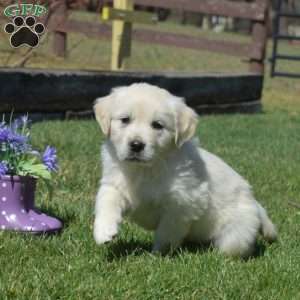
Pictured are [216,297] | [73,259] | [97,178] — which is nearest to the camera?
[216,297]

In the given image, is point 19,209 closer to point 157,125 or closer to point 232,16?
point 157,125

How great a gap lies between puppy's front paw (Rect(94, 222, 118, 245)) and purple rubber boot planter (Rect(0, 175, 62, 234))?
626 millimetres

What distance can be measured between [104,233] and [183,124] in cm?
74

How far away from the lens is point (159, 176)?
3783 millimetres

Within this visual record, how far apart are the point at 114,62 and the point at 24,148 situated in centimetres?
779

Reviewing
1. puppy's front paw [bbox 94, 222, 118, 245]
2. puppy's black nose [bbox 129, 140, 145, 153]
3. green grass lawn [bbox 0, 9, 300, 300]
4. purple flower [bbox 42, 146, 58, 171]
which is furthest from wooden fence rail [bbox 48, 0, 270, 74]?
puppy's front paw [bbox 94, 222, 118, 245]

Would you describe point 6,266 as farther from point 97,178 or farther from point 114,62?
point 114,62

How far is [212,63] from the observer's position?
2120 cm

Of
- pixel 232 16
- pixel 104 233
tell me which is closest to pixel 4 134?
Result: pixel 104 233

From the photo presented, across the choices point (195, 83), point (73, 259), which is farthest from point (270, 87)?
point (73, 259)

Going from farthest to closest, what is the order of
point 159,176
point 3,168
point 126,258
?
point 3,168 → point 159,176 → point 126,258

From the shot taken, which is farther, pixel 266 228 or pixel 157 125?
pixel 266 228

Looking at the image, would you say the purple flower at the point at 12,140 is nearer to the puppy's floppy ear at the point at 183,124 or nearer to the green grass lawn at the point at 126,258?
the green grass lawn at the point at 126,258

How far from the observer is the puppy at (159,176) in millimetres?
3697
